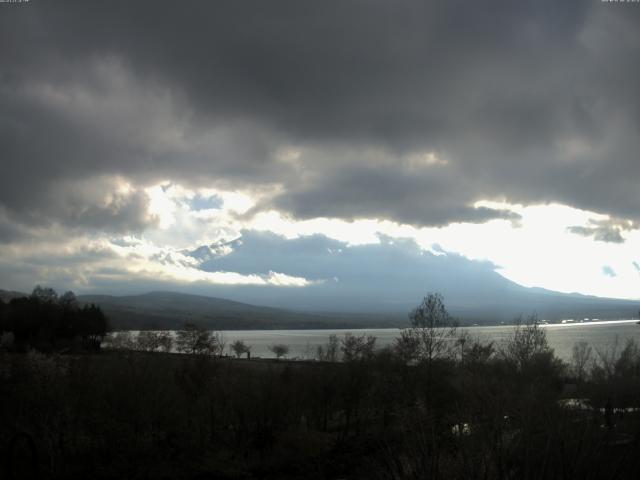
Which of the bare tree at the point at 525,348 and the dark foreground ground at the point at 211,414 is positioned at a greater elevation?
the bare tree at the point at 525,348

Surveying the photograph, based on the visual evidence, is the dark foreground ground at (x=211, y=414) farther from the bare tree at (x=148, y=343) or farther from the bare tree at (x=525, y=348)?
the bare tree at (x=148, y=343)

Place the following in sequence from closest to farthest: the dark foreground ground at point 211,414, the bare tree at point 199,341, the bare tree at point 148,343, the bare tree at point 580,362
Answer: the dark foreground ground at point 211,414 → the bare tree at point 580,362 → the bare tree at point 199,341 → the bare tree at point 148,343

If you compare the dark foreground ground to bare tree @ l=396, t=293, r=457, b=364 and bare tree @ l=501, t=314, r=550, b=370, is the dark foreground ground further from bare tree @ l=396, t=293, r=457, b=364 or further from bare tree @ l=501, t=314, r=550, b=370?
Answer: bare tree @ l=501, t=314, r=550, b=370

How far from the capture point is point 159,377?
27.2m

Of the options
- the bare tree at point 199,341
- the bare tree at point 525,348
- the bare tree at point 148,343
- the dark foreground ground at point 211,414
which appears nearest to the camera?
the dark foreground ground at point 211,414

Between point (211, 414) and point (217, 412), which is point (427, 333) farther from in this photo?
point (211, 414)

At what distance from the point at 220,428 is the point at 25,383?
10.5 meters

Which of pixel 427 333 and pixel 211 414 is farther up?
pixel 427 333

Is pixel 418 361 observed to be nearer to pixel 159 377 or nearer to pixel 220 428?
pixel 220 428

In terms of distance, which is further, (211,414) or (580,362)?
(580,362)

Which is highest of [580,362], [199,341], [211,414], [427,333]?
[427,333]

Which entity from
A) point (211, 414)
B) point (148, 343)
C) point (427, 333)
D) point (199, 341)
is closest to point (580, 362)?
point (427, 333)

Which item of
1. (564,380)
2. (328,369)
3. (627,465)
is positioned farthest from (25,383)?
(564,380)

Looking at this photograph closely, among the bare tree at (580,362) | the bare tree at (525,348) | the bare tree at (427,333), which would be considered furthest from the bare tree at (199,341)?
the bare tree at (580,362)
